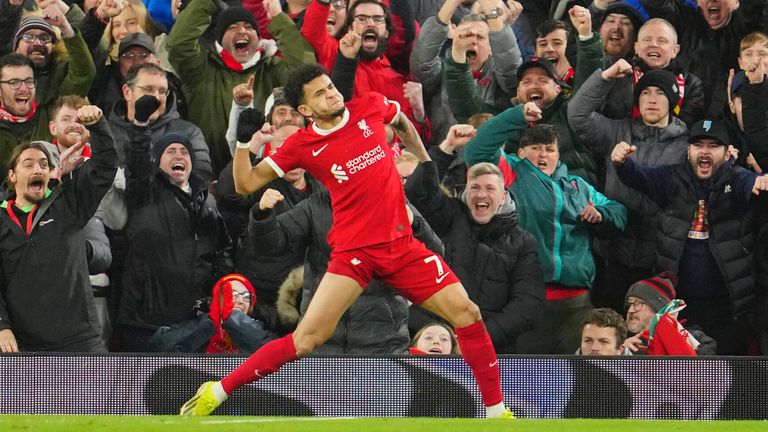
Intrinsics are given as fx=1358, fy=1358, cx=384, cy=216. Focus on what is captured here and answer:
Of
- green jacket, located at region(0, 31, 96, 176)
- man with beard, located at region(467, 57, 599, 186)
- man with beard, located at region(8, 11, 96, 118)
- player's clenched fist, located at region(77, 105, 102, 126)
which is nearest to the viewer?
player's clenched fist, located at region(77, 105, 102, 126)

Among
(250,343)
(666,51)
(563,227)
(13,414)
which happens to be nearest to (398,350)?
(250,343)

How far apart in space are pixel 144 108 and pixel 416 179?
1.68 meters

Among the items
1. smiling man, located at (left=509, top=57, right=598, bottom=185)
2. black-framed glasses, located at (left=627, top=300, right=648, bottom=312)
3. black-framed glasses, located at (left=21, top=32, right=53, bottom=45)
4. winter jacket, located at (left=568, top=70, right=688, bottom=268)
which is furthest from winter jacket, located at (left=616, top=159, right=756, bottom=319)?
black-framed glasses, located at (left=21, top=32, right=53, bottom=45)

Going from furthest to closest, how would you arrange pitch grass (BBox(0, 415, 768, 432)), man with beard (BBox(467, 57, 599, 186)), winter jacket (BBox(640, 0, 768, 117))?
winter jacket (BBox(640, 0, 768, 117)) → man with beard (BBox(467, 57, 599, 186)) → pitch grass (BBox(0, 415, 768, 432))

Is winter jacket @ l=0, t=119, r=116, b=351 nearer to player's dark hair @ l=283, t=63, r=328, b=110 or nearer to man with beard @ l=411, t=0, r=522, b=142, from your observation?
player's dark hair @ l=283, t=63, r=328, b=110

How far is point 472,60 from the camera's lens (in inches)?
381

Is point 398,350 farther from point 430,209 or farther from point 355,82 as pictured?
point 355,82

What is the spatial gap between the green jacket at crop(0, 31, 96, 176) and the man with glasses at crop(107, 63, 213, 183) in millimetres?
457

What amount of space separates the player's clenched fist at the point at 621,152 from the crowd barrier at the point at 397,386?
1.98 meters

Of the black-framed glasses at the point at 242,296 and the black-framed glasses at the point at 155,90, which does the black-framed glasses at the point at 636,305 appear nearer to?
the black-framed glasses at the point at 242,296

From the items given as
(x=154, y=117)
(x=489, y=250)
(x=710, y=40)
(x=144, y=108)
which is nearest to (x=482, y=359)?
(x=489, y=250)

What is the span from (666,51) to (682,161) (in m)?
0.97

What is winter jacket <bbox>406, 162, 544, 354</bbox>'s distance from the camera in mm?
8219

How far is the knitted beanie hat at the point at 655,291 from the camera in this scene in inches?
320
